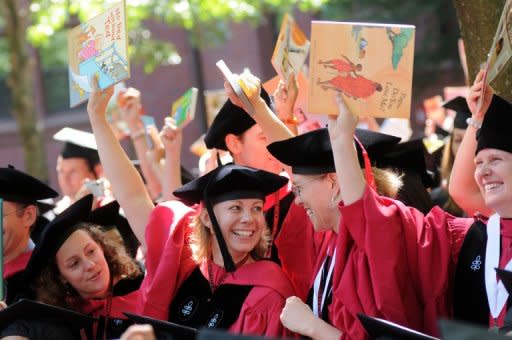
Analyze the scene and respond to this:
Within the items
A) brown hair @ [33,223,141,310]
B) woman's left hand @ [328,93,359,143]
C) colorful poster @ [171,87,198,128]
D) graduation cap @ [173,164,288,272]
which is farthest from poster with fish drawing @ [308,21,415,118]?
colorful poster @ [171,87,198,128]

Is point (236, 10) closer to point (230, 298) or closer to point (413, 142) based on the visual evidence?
point (413, 142)

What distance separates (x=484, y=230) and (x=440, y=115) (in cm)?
645

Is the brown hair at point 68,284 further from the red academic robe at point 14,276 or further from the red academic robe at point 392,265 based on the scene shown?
the red academic robe at point 392,265

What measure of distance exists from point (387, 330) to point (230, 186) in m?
1.36

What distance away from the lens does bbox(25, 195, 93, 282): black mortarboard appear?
5.16m

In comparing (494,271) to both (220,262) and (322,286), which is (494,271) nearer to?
(322,286)

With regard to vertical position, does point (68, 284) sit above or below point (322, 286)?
below

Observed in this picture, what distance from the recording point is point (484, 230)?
13.6 feet

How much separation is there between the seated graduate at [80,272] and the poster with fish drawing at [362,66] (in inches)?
68.1

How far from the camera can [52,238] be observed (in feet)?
17.1

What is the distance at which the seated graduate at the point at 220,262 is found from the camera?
4.67m

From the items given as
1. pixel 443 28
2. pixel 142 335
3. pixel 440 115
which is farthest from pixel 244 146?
pixel 443 28

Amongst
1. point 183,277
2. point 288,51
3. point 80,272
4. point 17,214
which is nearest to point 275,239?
point 183,277

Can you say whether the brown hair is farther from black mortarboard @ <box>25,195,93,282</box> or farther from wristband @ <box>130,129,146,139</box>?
wristband @ <box>130,129,146,139</box>
